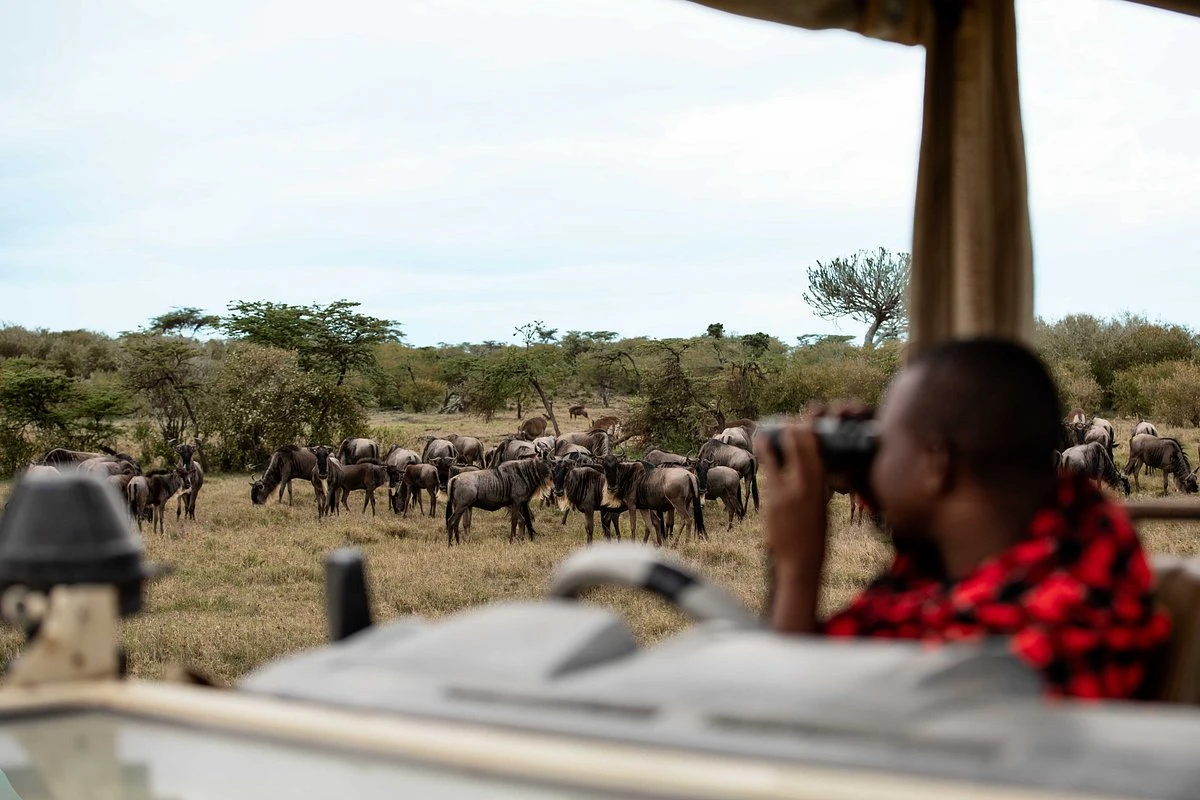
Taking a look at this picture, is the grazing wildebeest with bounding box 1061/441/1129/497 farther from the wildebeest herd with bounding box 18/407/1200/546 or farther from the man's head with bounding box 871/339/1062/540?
the man's head with bounding box 871/339/1062/540

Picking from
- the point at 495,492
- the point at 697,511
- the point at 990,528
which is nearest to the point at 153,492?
the point at 495,492

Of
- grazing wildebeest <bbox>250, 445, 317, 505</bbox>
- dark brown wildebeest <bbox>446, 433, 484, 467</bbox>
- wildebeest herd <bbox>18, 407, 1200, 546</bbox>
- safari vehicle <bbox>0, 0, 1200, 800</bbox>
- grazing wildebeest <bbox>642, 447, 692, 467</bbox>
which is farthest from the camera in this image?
dark brown wildebeest <bbox>446, 433, 484, 467</bbox>

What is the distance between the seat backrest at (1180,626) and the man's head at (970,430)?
12.2 inches

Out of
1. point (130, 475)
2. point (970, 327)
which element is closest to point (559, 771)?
point (970, 327)

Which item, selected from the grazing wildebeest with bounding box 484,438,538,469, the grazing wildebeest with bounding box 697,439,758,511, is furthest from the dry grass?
the grazing wildebeest with bounding box 484,438,538,469

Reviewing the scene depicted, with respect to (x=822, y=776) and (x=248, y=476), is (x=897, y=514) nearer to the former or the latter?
(x=822, y=776)

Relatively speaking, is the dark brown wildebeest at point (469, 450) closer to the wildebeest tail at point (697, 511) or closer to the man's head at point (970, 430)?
the wildebeest tail at point (697, 511)

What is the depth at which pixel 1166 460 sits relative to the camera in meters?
17.6

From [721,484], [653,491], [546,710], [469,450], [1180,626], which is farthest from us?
[469,450]

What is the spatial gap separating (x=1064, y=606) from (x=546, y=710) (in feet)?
1.73

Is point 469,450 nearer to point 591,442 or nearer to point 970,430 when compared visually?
point 591,442

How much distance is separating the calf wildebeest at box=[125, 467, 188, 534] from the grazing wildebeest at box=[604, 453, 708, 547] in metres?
5.39

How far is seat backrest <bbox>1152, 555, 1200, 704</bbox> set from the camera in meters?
1.44

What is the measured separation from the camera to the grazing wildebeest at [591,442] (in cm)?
2084
